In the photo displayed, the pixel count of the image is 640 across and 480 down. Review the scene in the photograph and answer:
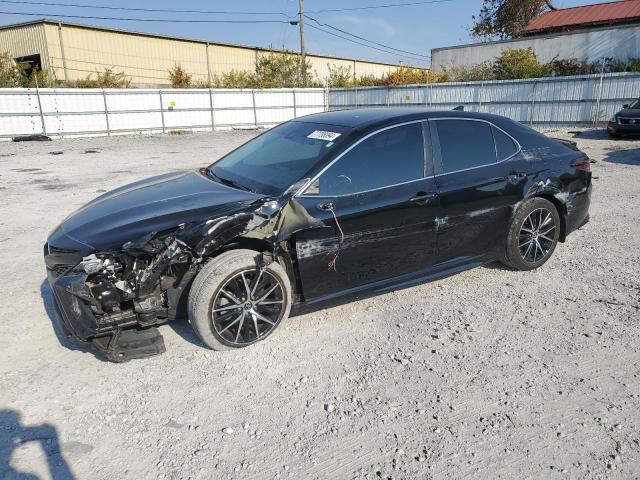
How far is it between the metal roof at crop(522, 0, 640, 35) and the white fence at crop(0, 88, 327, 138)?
17.0m

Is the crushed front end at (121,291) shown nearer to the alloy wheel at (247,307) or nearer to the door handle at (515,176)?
the alloy wheel at (247,307)

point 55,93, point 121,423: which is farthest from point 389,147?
point 55,93

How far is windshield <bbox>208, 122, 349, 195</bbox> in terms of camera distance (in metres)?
3.78

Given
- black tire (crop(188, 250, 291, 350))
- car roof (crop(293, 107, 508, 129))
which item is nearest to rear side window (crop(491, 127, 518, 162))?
car roof (crop(293, 107, 508, 129))

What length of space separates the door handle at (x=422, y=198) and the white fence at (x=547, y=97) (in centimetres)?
1566

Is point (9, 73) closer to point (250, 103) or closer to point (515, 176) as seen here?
point (250, 103)

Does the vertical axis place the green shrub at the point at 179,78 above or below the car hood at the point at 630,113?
above

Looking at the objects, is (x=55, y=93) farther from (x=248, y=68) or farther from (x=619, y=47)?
(x=619, y=47)

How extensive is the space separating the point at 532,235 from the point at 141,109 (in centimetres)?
2281

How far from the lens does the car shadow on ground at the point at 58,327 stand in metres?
3.38

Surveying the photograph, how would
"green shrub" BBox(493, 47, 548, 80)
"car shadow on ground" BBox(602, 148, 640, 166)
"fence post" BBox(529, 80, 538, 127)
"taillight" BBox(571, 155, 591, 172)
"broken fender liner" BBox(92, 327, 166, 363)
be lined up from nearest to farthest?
1. "broken fender liner" BBox(92, 327, 166, 363)
2. "taillight" BBox(571, 155, 591, 172)
3. "car shadow on ground" BBox(602, 148, 640, 166)
4. "fence post" BBox(529, 80, 538, 127)
5. "green shrub" BBox(493, 47, 548, 80)

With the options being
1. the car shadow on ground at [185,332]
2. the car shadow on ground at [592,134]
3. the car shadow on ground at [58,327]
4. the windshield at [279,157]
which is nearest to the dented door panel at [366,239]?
the windshield at [279,157]

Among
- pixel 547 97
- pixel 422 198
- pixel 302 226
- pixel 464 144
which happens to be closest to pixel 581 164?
pixel 464 144

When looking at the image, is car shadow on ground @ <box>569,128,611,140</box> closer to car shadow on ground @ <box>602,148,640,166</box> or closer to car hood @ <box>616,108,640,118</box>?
car hood @ <box>616,108,640,118</box>
